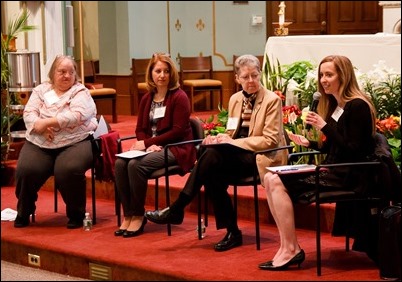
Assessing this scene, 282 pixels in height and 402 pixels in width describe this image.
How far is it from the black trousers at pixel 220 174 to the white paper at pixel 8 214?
1.57m

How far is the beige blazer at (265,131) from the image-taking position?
4875 millimetres

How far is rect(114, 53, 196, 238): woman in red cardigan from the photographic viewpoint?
5199mm

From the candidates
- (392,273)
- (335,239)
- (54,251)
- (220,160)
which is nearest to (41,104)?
(54,251)

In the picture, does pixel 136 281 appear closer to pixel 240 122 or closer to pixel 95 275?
pixel 95 275

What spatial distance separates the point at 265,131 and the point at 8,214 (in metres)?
2.02

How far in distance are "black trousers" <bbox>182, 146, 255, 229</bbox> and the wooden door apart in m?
7.17

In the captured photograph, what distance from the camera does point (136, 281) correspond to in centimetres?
459

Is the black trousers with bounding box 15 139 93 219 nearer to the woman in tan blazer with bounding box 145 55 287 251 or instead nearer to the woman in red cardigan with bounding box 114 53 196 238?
the woman in red cardigan with bounding box 114 53 196 238

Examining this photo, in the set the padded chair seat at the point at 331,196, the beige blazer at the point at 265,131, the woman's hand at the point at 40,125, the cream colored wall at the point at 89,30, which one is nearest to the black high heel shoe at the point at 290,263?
the padded chair seat at the point at 331,196

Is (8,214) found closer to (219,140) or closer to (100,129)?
(100,129)

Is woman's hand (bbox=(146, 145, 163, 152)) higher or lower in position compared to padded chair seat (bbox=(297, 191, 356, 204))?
higher

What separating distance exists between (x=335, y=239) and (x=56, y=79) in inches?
81.1

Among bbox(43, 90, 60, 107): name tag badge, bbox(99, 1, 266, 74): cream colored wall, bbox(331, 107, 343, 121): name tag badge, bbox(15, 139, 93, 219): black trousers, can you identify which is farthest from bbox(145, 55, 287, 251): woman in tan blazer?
bbox(99, 1, 266, 74): cream colored wall

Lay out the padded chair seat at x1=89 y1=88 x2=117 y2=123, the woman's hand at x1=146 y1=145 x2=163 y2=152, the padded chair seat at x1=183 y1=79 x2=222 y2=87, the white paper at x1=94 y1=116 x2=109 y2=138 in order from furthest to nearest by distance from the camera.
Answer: the padded chair seat at x1=183 y1=79 x2=222 y2=87, the padded chair seat at x1=89 y1=88 x2=117 y2=123, the white paper at x1=94 y1=116 x2=109 y2=138, the woman's hand at x1=146 y1=145 x2=163 y2=152
